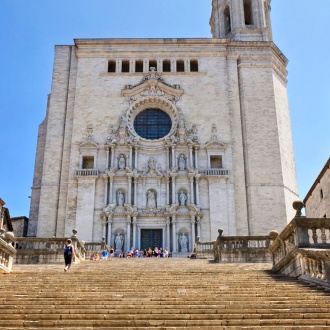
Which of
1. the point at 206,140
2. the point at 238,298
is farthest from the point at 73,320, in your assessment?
the point at 206,140

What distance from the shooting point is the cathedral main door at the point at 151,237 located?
28266mm

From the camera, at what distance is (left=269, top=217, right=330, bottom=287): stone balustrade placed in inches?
410

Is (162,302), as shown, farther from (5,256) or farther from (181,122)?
(181,122)

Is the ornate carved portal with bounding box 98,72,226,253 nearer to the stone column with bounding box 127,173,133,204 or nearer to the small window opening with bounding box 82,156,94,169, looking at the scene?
the stone column with bounding box 127,173,133,204

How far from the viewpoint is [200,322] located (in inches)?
303

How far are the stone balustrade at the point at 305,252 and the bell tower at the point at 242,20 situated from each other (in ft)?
76.8

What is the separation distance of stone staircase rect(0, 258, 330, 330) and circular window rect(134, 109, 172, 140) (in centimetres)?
1920

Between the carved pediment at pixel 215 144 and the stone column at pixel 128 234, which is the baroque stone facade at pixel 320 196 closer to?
the carved pediment at pixel 215 144

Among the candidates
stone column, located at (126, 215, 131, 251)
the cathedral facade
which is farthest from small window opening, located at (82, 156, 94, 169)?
stone column, located at (126, 215, 131, 251)

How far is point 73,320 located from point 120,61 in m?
26.6

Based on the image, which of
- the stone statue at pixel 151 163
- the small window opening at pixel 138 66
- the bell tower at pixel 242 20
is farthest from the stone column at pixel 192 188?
the bell tower at pixel 242 20

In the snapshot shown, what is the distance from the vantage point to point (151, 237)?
93.0 ft

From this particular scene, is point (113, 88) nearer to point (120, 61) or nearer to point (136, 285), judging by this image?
point (120, 61)

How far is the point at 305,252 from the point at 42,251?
40.2 ft
